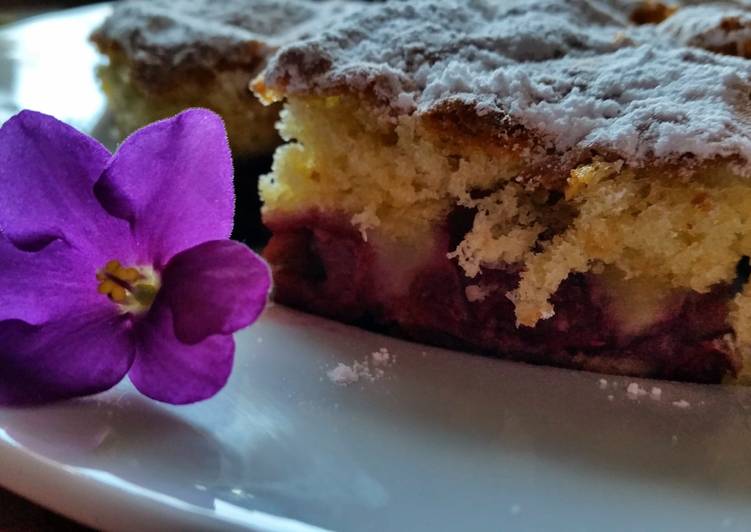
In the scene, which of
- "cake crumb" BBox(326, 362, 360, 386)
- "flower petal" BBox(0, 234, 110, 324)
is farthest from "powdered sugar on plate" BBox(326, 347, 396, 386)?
"flower petal" BBox(0, 234, 110, 324)

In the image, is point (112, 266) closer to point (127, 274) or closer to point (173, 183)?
point (127, 274)

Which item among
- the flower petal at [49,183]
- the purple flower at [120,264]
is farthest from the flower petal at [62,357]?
the flower petal at [49,183]

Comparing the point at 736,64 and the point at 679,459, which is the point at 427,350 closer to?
the point at 679,459

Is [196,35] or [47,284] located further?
[196,35]

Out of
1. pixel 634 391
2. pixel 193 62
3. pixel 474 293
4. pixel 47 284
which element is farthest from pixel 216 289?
pixel 193 62

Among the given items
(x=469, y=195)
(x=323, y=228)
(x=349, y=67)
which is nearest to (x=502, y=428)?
(x=469, y=195)

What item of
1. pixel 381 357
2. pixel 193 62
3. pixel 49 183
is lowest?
pixel 381 357
